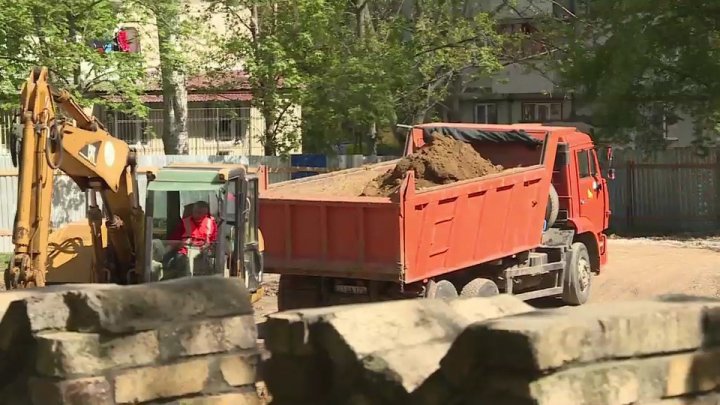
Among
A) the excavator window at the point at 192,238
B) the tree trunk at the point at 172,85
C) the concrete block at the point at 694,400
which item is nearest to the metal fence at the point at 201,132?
the tree trunk at the point at 172,85

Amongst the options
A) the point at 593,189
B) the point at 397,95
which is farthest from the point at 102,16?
the point at 593,189

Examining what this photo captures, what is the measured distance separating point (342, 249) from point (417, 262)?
2.85ft

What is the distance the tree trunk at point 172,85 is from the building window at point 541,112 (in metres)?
21.5

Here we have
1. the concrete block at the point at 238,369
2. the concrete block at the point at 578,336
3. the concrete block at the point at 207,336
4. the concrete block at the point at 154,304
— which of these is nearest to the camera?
the concrete block at the point at 578,336

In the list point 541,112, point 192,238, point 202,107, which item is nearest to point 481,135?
point 192,238

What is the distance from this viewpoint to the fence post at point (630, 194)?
91.2ft

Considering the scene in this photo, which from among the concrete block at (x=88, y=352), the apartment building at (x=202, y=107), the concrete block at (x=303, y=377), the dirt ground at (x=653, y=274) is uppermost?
the apartment building at (x=202, y=107)

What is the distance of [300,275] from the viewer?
12938 mm

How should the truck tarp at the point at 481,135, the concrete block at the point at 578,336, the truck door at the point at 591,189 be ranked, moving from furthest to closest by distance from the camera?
1. the truck door at the point at 591,189
2. the truck tarp at the point at 481,135
3. the concrete block at the point at 578,336

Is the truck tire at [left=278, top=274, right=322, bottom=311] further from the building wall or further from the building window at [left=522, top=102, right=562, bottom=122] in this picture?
the building window at [left=522, top=102, right=562, bottom=122]

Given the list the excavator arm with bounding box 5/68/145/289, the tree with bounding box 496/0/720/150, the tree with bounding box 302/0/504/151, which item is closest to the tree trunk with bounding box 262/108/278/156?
the tree with bounding box 302/0/504/151

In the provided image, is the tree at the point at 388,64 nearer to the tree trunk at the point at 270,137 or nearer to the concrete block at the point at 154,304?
the tree trunk at the point at 270,137

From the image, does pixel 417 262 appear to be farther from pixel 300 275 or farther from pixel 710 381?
pixel 710 381

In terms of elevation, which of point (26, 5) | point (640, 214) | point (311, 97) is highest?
point (26, 5)
